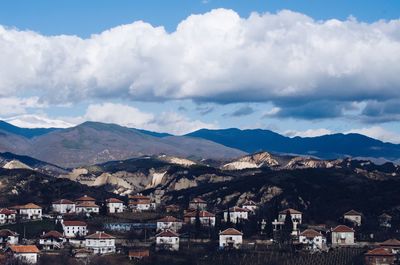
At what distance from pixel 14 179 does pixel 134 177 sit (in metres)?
59.4

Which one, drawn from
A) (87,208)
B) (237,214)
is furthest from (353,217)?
(87,208)

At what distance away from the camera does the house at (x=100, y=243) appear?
85.2 m

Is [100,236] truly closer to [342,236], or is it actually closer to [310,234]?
[310,234]

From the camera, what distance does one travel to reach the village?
83188mm

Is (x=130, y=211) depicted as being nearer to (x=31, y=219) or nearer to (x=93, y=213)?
(x=93, y=213)

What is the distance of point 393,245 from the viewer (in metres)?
83.2

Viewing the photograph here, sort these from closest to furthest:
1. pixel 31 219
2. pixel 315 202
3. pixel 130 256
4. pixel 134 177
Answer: pixel 130 256 → pixel 31 219 → pixel 315 202 → pixel 134 177

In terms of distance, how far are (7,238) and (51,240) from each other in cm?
477

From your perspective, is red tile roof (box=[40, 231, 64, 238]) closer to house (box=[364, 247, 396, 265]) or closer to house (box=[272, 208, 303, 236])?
house (box=[272, 208, 303, 236])

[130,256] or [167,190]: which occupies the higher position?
[167,190]

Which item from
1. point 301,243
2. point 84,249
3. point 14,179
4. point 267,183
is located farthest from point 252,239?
point 14,179

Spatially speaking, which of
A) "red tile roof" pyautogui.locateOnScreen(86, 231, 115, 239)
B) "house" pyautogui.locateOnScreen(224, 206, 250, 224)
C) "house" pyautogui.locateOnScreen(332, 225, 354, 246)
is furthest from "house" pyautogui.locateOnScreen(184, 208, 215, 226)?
"red tile roof" pyautogui.locateOnScreen(86, 231, 115, 239)

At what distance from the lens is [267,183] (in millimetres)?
131750

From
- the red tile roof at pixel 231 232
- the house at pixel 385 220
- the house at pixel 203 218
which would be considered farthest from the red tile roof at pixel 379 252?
the house at pixel 203 218
